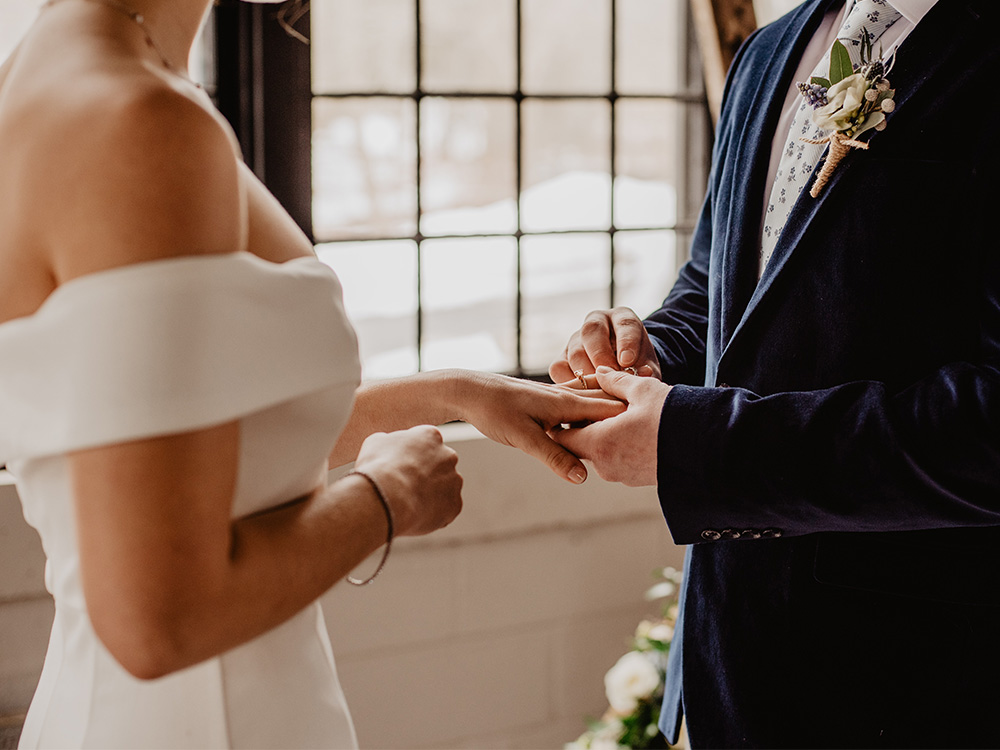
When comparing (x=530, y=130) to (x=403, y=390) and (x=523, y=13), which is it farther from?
(x=403, y=390)

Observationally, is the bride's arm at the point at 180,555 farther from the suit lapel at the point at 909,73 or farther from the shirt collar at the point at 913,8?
the shirt collar at the point at 913,8

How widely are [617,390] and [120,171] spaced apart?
2.59ft

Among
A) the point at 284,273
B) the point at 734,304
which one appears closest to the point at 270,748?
the point at 284,273

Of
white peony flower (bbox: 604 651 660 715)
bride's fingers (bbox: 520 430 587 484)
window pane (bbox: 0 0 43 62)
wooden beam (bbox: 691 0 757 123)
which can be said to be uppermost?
wooden beam (bbox: 691 0 757 123)

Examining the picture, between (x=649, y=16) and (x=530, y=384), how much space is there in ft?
5.27

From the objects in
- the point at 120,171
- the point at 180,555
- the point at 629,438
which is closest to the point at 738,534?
the point at 629,438

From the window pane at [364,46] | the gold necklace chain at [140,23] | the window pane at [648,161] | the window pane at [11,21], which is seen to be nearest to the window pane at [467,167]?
the window pane at [364,46]

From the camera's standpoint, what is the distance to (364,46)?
223cm

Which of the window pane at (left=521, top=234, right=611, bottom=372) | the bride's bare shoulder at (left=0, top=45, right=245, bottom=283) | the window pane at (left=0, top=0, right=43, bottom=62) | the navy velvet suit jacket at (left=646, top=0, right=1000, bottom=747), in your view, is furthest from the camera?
the window pane at (left=521, top=234, right=611, bottom=372)

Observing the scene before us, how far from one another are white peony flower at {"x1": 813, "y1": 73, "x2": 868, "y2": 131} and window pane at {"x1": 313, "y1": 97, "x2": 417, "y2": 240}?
1.30m

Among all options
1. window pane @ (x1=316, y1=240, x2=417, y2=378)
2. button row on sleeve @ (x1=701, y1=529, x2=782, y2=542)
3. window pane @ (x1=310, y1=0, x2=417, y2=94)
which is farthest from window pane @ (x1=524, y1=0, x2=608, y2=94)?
button row on sleeve @ (x1=701, y1=529, x2=782, y2=542)

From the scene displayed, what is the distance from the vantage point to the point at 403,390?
1.32 m

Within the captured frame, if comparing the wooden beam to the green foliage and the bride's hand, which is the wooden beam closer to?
the green foliage

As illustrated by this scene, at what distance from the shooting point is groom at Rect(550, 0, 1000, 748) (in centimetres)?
109
